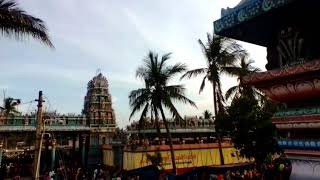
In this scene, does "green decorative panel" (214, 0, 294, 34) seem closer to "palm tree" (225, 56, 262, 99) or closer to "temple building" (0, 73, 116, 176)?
"palm tree" (225, 56, 262, 99)

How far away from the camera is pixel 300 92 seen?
21.4 feet

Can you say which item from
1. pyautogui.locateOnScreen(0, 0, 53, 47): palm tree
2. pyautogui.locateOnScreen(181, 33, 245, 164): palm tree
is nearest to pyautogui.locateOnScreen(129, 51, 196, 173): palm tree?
pyautogui.locateOnScreen(181, 33, 245, 164): palm tree

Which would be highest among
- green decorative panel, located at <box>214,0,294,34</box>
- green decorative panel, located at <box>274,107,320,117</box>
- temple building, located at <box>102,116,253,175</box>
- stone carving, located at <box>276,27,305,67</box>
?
green decorative panel, located at <box>214,0,294,34</box>

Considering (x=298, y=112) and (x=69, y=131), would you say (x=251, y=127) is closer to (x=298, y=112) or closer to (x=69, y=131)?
(x=298, y=112)

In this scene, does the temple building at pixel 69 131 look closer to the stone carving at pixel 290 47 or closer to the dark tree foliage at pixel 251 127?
the dark tree foliage at pixel 251 127

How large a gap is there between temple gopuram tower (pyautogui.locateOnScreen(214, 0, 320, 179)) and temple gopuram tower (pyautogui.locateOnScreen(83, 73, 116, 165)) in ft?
114

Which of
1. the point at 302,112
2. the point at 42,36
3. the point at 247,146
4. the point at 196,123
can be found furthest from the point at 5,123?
the point at 302,112

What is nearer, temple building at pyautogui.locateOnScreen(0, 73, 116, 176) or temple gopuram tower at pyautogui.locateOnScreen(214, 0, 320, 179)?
temple gopuram tower at pyautogui.locateOnScreen(214, 0, 320, 179)

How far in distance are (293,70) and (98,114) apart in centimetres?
4187

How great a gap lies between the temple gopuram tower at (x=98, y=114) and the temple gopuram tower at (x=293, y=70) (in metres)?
34.7

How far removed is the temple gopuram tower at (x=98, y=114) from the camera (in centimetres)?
4169

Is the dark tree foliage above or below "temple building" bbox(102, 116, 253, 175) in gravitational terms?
above

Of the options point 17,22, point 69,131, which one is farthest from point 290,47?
point 69,131

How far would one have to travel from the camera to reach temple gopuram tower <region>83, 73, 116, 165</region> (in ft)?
137
